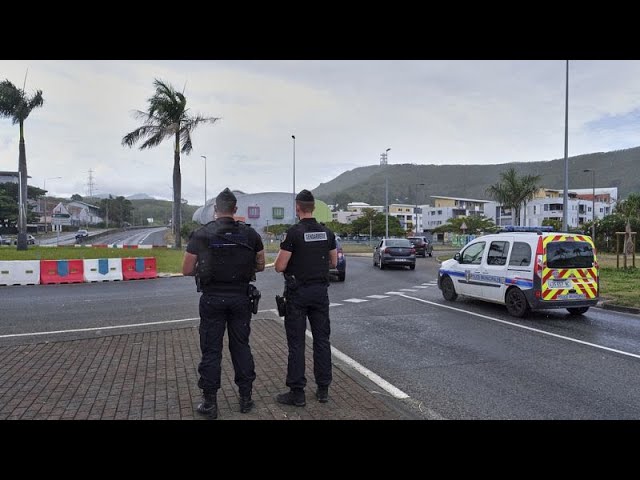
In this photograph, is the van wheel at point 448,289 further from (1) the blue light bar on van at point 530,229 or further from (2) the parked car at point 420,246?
(2) the parked car at point 420,246

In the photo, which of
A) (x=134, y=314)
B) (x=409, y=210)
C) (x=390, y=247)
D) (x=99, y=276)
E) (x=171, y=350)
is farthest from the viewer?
(x=409, y=210)

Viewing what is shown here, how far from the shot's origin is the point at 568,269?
30.1ft

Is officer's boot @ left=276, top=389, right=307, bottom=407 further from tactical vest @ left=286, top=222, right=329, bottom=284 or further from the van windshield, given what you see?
the van windshield

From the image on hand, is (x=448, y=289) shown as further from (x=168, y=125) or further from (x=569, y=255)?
(x=168, y=125)

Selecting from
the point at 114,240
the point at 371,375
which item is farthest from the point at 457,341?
the point at 114,240

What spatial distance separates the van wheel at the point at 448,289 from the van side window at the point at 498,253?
5.20 ft

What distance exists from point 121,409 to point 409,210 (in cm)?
13344

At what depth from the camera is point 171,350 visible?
649cm

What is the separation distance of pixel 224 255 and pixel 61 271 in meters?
14.9

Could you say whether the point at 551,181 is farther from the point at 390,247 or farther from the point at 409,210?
the point at 390,247

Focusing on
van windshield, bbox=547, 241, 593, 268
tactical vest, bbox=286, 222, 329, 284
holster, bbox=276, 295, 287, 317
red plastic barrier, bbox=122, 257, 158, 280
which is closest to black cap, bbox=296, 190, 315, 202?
tactical vest, bbox=286, 222, 329, 284

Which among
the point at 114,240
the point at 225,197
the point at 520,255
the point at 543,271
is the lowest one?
the point at 114,240

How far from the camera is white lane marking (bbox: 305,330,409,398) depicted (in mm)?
4883
